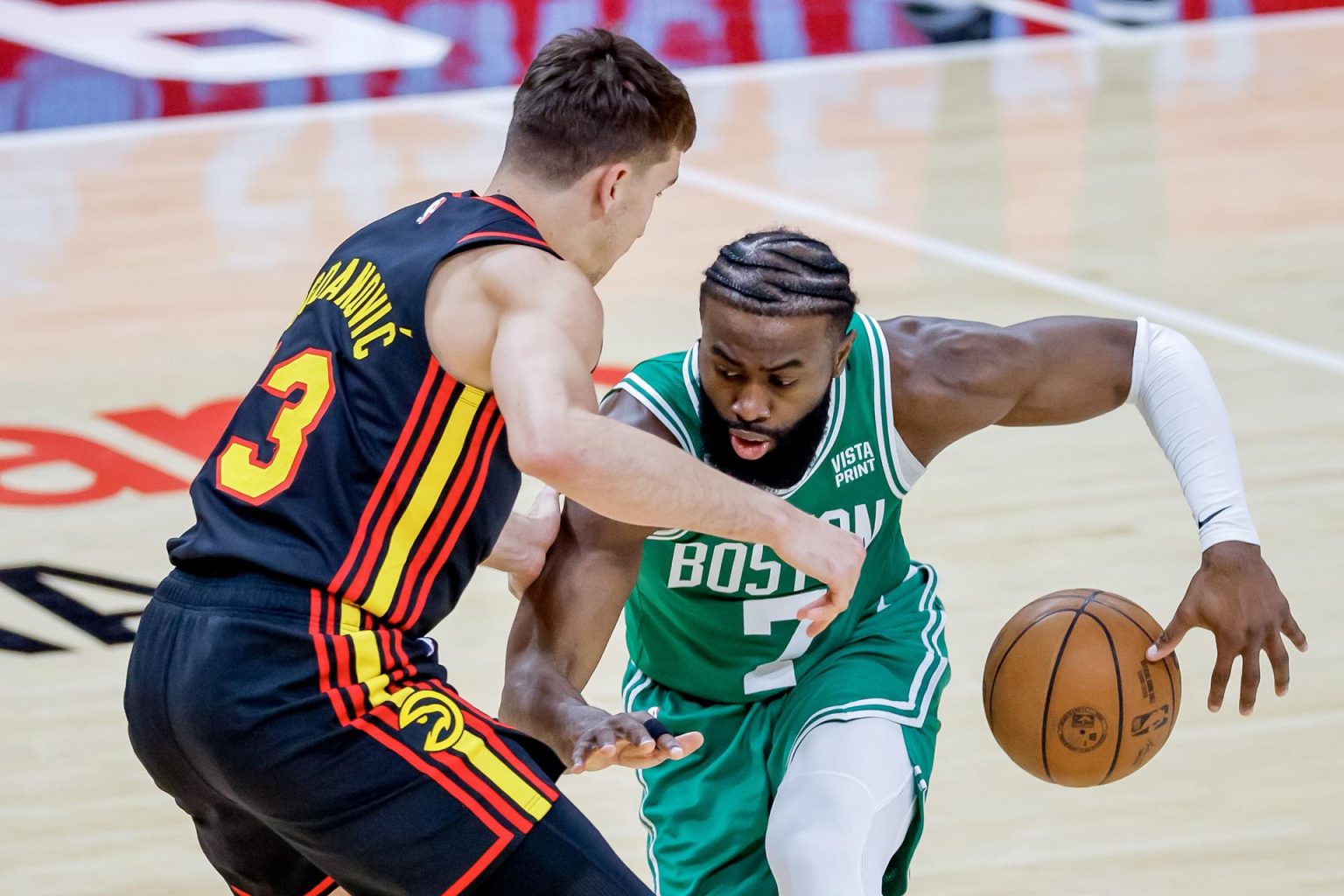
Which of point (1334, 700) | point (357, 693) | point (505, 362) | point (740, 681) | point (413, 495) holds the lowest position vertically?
point (1334, 700)

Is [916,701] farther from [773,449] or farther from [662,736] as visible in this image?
[662,736]

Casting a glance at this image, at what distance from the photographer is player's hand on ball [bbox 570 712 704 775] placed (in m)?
3.01

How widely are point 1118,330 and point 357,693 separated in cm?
193

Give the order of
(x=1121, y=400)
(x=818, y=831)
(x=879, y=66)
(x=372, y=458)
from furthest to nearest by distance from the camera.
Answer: (x=879, y=66) → (x=1121, y=400) → (x=818, y=831) → (x=372, y=458)

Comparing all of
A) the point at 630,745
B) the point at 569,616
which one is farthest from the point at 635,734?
the point at 569,616

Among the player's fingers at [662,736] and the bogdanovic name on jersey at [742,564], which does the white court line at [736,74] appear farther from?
the player's fingers at [662,736]

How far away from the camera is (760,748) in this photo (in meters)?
4.04

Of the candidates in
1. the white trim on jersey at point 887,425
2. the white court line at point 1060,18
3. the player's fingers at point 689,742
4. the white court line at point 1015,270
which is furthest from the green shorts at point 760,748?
the white court line at point 1060,18

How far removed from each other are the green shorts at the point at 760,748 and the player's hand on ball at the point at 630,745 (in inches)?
35.3

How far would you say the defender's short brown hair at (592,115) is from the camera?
321 centimetres

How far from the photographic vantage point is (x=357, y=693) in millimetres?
3021

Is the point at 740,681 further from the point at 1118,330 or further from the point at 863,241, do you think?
the point at 863,241

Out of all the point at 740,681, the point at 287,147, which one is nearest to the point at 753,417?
the point at 740,681

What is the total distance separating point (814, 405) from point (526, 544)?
2.00 ft
